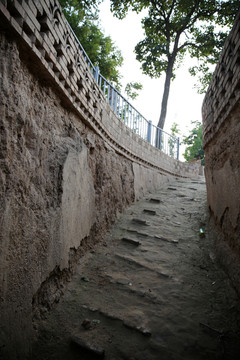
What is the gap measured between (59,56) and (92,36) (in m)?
12.8

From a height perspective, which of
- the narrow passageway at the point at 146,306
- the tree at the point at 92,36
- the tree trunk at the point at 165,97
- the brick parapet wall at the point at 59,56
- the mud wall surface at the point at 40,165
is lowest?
the narrow passageway at the point at 146,306

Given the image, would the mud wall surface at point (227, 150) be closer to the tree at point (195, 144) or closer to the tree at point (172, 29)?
the tree at point (172, 29)

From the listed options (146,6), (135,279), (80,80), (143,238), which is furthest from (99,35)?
(135,279)

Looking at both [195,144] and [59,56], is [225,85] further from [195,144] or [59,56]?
[195,144]

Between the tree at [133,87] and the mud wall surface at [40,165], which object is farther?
the tree at [133,87]

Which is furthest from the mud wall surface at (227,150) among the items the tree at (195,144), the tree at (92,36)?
the tree at (195,144)

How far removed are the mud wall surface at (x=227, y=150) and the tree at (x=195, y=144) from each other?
750 inches

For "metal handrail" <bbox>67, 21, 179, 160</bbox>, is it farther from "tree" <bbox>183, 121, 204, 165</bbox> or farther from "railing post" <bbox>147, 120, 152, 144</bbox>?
"tree" <bbox>183, 121, 204, 165</bbox>

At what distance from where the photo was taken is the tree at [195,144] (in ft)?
71.2

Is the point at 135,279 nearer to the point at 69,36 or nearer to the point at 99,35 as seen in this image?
the point at 69,36

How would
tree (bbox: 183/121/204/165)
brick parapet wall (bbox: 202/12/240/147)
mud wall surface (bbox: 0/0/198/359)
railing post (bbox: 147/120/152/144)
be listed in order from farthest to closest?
1. tree (bbox: 183/121/204/165)
2. railing post (bbox: 147/120/152/144)
3. brick parapet wall (bbox: 202/12/240/147)
4. mud wall surface (bbox: 0/0/198/359)

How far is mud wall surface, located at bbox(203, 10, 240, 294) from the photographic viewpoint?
2.34 m

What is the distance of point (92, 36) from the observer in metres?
12.8

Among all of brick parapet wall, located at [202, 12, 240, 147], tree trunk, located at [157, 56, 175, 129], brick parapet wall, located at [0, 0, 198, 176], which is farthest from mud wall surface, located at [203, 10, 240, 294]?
tree trunk, located at [157, 56, 175, 129]
